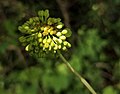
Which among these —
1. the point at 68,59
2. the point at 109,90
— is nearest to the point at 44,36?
the point at 68,59


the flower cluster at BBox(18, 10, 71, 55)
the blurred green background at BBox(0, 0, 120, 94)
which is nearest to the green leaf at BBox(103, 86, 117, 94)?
the blurred green background at BBox(0, 0, 120, 94)

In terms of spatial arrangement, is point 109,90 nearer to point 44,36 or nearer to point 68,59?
point 68,59

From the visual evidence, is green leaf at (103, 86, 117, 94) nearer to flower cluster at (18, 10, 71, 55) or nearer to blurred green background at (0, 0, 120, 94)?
blurred green background at (0, 0, 120, 94)

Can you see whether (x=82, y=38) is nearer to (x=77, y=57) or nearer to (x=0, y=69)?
(x=77, y=57)

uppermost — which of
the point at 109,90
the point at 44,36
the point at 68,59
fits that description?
the point at 44,36

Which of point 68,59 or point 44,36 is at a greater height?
point 44,36

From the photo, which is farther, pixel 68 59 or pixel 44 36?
pixel 68 59

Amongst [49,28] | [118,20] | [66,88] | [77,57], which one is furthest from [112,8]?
[49,28]
